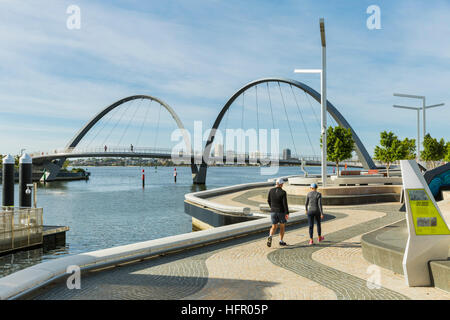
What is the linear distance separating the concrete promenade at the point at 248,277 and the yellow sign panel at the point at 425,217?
37.6 inches

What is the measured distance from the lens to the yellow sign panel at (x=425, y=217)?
19.7ft

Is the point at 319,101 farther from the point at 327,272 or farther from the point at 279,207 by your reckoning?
the point at 327,272

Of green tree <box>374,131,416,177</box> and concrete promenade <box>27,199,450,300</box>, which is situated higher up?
green tree <box>374,131,416,177</box>

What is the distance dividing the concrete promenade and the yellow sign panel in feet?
3.13

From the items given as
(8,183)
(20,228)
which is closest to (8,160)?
(8,183)

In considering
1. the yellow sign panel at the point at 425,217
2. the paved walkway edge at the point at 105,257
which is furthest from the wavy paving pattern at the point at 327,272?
the paved walkway edge at the point at 105,257

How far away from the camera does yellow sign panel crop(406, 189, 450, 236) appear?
6016 mm

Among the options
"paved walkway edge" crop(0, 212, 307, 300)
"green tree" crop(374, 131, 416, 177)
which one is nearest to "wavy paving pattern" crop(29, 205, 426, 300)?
"paved walkway edge" crop(0, 212, 307, 300)

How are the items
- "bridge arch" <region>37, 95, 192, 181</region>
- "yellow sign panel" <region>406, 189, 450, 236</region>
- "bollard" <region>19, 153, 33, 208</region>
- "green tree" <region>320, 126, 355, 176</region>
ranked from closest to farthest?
1. "yellow sign panel" <region>406, 189, 450, 236</region>
2. "bollard" <region>19, 153, 33, 208</region>
3. "green tree" <region>320, 126, 355, 176</region>
4. "bridge arch" <region>37, 95, 192, 181</region>

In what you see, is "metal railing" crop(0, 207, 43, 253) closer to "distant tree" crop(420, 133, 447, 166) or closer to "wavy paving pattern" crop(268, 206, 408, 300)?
"wavy paving pattern" crop(268, 206, 408, 300)

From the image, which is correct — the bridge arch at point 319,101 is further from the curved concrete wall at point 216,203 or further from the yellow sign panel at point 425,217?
the yellow sign panel at point 425,217

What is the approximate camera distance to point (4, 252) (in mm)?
14617

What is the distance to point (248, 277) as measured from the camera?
6.53 m
